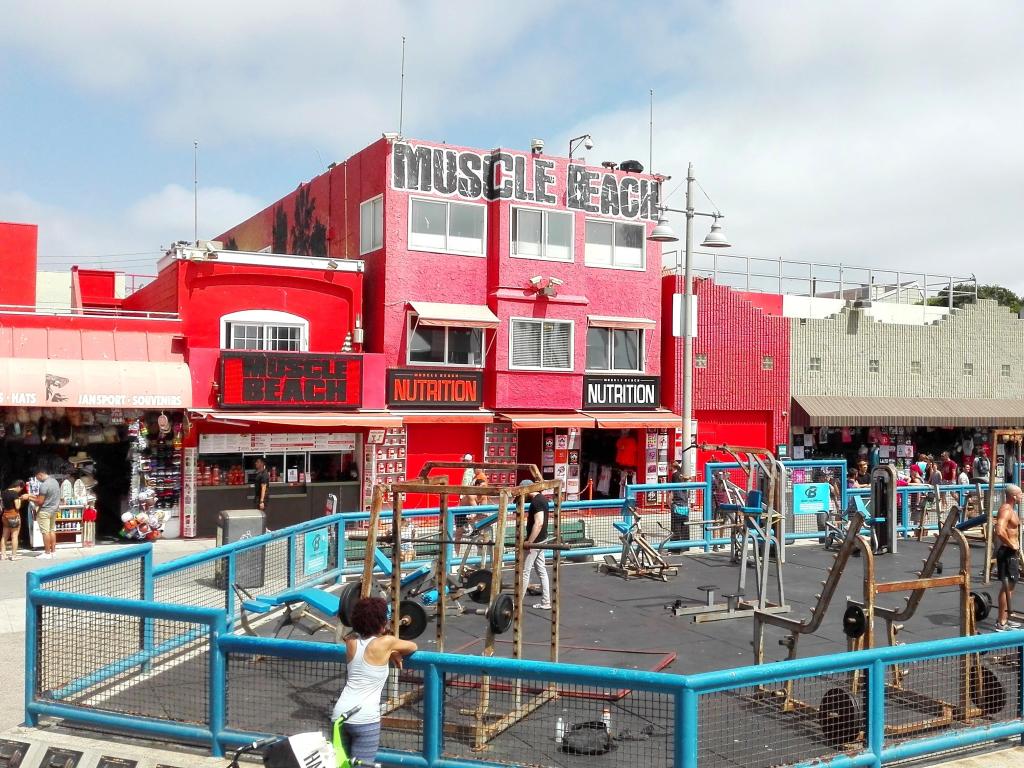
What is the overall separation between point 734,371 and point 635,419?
4.16m

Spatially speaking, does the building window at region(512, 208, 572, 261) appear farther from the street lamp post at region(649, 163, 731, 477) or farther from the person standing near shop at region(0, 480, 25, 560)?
the person standing near shop at region(0, 480, 25, 560)

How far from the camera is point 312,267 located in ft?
78.3

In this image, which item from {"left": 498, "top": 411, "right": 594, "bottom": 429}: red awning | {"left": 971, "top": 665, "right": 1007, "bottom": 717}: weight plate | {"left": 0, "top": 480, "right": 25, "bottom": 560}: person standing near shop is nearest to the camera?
{"left": 971, "top": 665, "right": 1007, "bottom": 717}: weight plate

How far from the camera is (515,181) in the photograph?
25562 mm

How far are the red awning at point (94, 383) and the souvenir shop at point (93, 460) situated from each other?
601 mm

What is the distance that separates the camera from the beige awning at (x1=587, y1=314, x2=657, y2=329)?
26.4 metres

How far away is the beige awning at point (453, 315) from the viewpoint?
2417cm

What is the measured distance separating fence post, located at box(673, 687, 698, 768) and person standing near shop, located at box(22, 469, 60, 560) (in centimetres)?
1551

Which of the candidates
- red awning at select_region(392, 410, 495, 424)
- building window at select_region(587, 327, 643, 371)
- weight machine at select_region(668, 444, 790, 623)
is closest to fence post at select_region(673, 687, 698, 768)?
weight machine at select_region(668, 444, 790, 623)

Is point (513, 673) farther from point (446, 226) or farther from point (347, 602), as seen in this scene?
point (446, 226)

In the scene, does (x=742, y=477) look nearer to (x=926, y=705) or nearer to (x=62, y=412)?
(x=62, y=412)

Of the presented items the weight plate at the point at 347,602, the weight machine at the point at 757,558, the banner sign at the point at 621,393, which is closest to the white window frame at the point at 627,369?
the banner sign at the point at 621,393

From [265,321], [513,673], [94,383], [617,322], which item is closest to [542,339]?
[617,322]

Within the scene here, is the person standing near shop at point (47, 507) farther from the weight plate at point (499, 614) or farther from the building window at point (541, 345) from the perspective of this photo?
the weight plate at point (499, 614)
